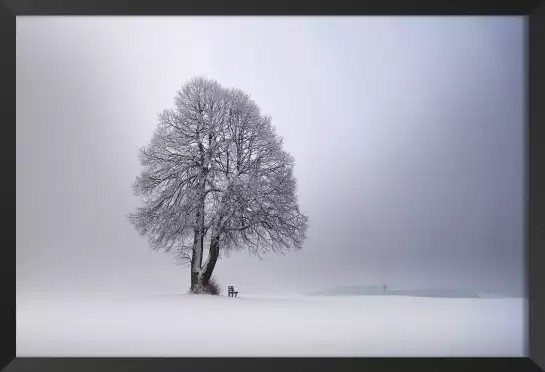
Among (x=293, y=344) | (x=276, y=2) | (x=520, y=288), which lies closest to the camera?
(x=276, y=2)

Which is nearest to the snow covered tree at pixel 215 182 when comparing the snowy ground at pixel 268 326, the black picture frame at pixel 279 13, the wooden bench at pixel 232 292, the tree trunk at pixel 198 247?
the tree trunk at pixel 198 247

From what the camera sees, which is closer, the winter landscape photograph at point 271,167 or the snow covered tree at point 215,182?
the winter landscape photograph at point 271,167

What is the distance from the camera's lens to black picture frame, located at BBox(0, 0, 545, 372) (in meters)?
4.06

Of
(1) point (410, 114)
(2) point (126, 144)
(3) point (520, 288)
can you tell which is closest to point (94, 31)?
(2) point (126, 144)

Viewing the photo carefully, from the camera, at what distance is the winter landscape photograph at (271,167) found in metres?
5.86

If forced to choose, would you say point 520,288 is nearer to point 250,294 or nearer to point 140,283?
point 250,294

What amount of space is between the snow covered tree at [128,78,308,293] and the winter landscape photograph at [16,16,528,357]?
0.8 inches

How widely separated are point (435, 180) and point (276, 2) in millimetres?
2709

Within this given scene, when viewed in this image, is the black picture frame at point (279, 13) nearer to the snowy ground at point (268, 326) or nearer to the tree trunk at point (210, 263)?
the snowy ground at point (268, 326)

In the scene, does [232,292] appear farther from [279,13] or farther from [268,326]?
[279,13]

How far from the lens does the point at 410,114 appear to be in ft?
20.2

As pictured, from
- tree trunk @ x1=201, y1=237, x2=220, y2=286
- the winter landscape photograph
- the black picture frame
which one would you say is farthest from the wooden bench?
the black picture frame

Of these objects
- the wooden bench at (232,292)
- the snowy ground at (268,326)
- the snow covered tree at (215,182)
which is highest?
the snow covered tree at (215,182)

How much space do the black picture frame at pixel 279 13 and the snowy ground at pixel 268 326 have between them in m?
0.47
